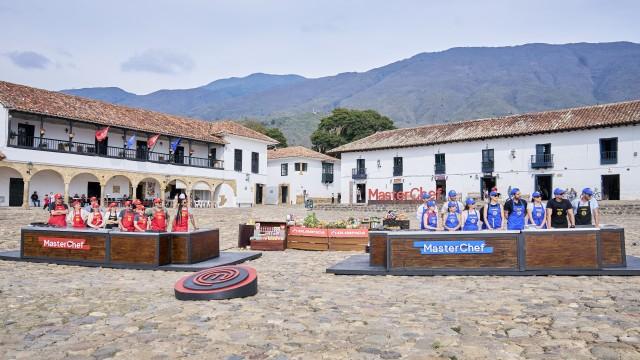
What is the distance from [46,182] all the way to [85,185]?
2416 millimetres

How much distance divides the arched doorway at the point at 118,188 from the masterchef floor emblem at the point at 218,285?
86.7ft

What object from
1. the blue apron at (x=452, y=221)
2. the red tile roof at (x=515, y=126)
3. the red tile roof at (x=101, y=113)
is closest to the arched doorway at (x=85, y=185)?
the red tile roof at (x=101, y=113)

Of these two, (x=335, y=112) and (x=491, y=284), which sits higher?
(x=335, y=112)

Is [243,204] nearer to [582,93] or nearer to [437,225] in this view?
[437,225]

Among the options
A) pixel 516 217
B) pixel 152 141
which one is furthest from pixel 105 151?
pixel 516 217

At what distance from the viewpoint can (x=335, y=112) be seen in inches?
2662

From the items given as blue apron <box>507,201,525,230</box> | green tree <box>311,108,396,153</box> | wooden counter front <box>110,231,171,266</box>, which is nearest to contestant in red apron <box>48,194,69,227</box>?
wooden counter front <box>110,231,171,266</box>

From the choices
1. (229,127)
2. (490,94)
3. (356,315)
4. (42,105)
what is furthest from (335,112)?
(490,94)

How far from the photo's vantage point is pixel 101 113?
30.9 meters

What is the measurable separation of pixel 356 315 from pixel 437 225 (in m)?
4.52

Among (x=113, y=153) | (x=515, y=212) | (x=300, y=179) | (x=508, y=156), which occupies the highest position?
(x=508, y=156)

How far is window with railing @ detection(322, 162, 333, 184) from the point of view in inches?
1999

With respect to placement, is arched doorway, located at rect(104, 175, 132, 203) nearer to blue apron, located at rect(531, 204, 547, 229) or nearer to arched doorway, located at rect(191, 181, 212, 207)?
arched doorway, located at rect(191, 181, 212, 207)

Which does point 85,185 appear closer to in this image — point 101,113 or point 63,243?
point 101,113
